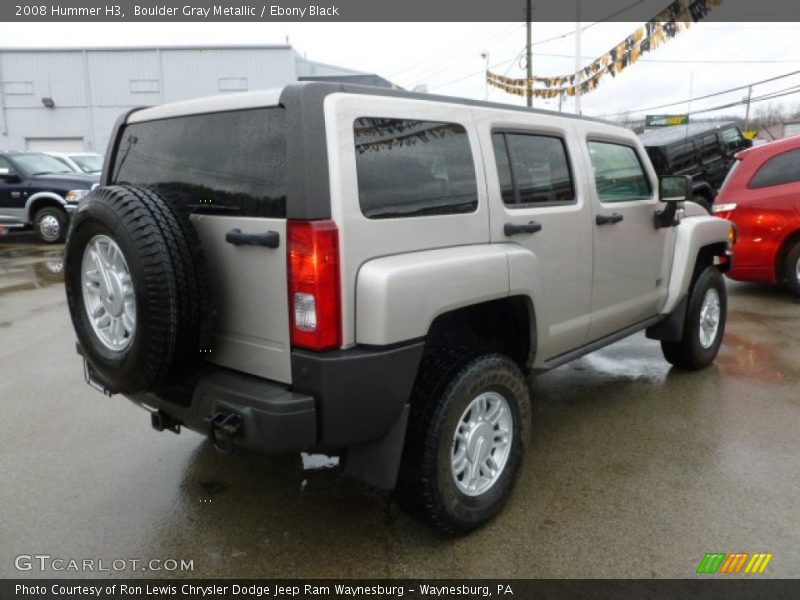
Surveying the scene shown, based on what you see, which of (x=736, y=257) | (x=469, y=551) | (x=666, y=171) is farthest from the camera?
(x=666, y=171)

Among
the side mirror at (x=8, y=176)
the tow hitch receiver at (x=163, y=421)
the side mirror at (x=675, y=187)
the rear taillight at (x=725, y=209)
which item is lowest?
the tow hitch receiver at (x=163, y=421)

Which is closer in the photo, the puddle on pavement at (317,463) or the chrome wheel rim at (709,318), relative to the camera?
the puddle on pavement at (317,463)

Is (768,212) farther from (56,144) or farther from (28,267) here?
(56,144)

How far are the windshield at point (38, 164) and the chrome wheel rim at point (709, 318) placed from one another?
41.9 ft

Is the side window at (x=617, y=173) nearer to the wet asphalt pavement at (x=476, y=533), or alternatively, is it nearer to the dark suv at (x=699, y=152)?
the wet asphalt pavement at (x=476, y=533)

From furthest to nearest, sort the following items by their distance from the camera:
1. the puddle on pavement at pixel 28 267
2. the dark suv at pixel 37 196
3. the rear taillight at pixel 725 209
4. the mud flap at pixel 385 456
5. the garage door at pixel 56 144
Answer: the garage door at pixel 56 144
the dark suv at pixel 37 196
the puddle on pavement at pixel 28 267
the rear taillight at pixel 725 209
the mud flap at pixel 385 456

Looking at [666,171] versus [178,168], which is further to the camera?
[666,171]

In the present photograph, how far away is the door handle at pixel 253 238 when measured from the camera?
7.54 feet

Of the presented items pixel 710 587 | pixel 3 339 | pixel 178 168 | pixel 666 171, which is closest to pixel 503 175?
pixel 178 168

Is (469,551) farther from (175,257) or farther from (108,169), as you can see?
(108,169)

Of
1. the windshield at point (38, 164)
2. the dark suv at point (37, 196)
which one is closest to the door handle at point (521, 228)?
the dark suv at point (37, 196)

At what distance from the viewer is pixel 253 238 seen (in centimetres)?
234

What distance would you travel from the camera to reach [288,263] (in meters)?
2.28

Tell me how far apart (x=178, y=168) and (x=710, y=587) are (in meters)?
2.80
